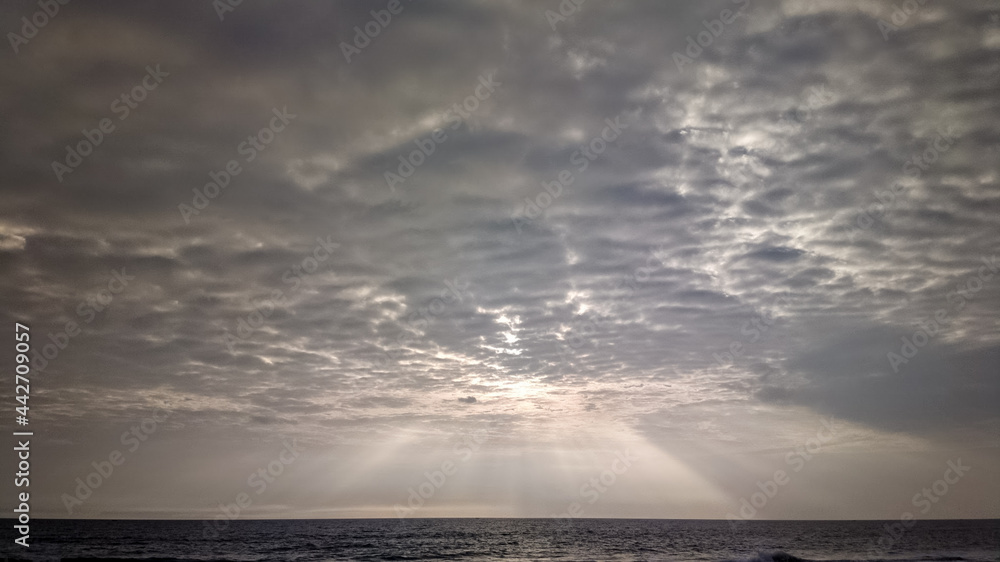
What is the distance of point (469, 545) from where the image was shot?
279 ft

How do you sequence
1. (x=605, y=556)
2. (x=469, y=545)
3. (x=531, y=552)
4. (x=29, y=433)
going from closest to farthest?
(x=29, y=433) < (x=605, y=556) < (x=531, y=552) < (x=469, y=545)

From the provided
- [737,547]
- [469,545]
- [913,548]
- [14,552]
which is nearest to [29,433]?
[14,552]

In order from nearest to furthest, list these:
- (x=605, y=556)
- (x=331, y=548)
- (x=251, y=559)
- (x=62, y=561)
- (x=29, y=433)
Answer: (x=29, y=433) → (x=62, y=561) → (x=251, y=559) → (x=605, y=556) → (x=331, y=548)

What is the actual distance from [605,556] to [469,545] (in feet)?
86.6

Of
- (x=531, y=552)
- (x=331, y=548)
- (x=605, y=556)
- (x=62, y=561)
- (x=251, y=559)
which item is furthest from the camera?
(x=331, y=548)

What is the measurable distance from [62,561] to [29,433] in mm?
46450

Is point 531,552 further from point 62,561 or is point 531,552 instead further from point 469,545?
point 62,561

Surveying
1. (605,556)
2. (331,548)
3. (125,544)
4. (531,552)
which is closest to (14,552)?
(125,544)

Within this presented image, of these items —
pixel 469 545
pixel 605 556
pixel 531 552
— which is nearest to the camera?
pixel 605 556

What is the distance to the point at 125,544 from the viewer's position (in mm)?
84438

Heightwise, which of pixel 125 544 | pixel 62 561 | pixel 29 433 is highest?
pixel 29 433

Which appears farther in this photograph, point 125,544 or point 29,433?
point 125,544

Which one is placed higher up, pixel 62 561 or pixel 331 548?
pixel 62 561

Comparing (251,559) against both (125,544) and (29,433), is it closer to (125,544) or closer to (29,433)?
(125,544)
